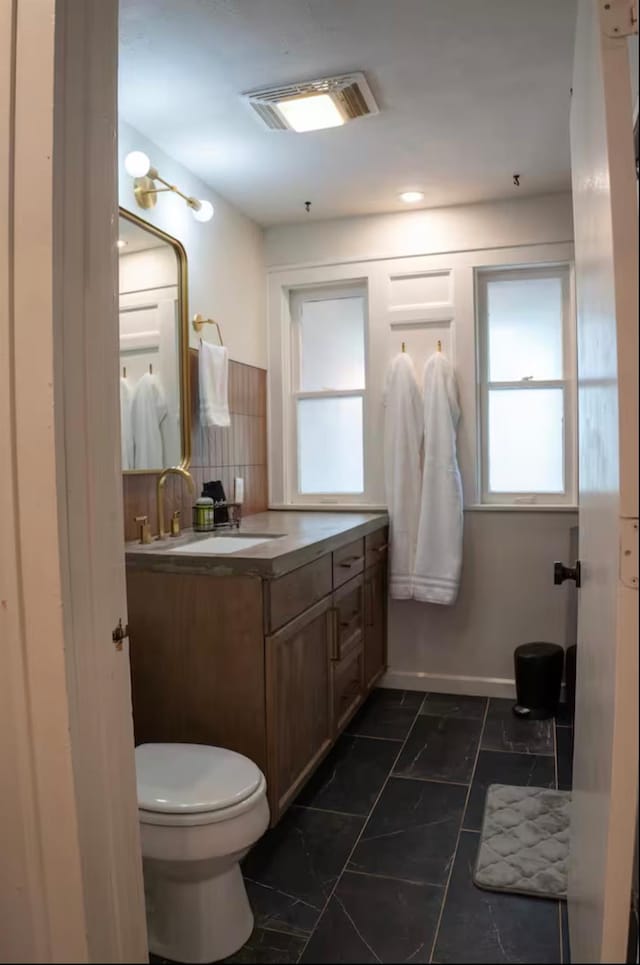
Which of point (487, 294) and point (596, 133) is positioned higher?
point (487, 294)

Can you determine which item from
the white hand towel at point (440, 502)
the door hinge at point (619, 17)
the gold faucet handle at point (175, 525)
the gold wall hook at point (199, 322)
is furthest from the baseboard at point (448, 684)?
the door hinge at point (619, 17)

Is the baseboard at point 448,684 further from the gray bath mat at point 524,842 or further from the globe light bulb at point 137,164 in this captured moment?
the globe light bulb at point 137,164

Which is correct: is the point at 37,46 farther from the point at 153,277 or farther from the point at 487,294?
the point at 487,294

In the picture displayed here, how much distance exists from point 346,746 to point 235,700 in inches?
34.5

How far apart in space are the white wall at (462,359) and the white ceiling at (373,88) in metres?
0.19

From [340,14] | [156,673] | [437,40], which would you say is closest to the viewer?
[340,14]

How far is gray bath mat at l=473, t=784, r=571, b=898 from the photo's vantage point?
1174mm

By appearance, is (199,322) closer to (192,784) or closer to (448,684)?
(192,784)

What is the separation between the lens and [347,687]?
2.54 meters

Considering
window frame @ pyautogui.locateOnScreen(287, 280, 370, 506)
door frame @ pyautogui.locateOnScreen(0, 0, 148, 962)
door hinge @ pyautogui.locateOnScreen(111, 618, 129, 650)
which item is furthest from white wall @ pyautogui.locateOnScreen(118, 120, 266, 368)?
door hinge @ pyautogui.locateOnScreen(111, 618, 129, 650)

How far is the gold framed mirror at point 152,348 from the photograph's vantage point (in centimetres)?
222

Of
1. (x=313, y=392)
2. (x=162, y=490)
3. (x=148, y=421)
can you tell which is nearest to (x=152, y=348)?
(x=148, y=421)

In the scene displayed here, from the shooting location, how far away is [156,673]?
192cm

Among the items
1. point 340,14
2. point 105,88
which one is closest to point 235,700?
point 105,88
